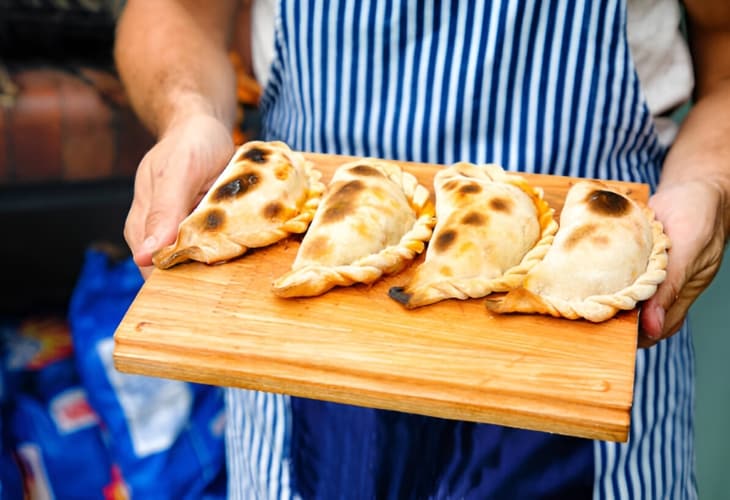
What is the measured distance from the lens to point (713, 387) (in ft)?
8.75

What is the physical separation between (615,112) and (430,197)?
0.49 m

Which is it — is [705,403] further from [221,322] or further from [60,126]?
[60,126]

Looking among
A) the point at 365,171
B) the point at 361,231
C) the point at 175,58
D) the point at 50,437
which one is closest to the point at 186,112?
the point at 175,58

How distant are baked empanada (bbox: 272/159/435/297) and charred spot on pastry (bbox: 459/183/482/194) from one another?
0.08 m

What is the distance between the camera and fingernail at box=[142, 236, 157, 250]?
1.52 meters

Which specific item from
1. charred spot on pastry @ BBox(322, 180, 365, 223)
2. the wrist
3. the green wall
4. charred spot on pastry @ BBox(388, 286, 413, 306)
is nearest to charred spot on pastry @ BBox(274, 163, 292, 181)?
charred spot on pastry @ BBox(322, 180, 365, 223)

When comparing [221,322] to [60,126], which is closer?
[221,322]

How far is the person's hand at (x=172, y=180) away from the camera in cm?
155

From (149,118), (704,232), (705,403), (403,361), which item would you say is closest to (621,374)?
(403,361)

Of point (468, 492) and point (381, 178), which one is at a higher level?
point (381, 178)

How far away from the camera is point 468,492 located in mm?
1704

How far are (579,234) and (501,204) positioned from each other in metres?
0.16

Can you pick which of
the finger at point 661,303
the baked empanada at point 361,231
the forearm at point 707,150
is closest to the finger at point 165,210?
the baked empanada at point 361,231

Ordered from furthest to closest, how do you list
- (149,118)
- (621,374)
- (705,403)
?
1. (705,403)
2. (149,118)
3. (621,374)
